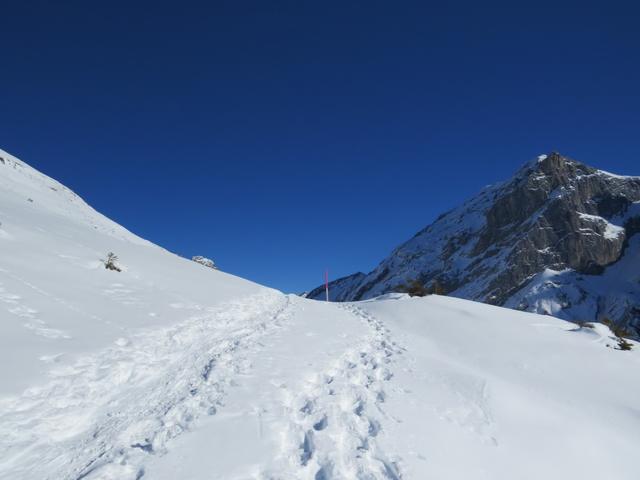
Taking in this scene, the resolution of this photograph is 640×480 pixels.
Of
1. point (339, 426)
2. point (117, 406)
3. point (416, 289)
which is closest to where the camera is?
point (339, 426)

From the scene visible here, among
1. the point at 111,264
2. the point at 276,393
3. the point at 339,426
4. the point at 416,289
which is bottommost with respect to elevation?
the point at 339,426

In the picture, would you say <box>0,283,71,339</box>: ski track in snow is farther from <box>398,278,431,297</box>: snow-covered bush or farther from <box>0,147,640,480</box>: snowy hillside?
<box>398,278,431,297</box>: snow-covered bush

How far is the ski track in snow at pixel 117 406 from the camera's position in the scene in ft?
14.5

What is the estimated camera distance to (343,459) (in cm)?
466

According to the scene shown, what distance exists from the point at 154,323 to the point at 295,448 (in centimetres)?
648

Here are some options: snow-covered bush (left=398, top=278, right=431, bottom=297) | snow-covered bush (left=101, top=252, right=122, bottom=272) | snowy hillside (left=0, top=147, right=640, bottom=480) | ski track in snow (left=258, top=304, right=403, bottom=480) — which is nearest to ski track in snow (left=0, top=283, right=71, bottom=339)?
snowy hillside (left=0, top=147, right=640, bottom=480)

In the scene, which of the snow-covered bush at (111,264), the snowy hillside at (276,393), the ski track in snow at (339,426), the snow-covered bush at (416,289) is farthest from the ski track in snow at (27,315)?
the snow-covered bush at (416,289)

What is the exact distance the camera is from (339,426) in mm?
5465

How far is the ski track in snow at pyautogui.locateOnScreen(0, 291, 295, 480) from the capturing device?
4434 millimetres

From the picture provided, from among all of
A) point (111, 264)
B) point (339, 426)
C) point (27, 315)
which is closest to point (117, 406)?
point (339, 426)

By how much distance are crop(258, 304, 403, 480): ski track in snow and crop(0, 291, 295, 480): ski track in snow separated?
1.33 meters

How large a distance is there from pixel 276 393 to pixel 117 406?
2.34 meters

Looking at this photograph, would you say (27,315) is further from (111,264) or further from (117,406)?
(111,264)

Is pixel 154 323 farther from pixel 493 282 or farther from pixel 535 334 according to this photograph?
pixel 493 282
